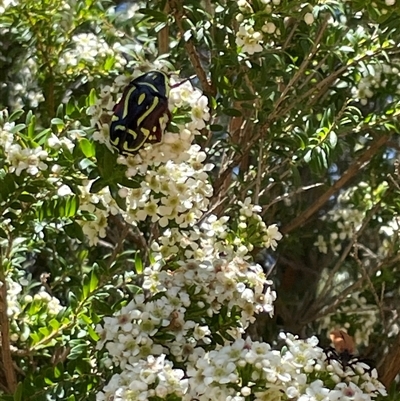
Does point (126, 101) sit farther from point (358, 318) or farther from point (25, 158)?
point (358, 318)

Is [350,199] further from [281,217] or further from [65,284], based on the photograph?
[65,284]

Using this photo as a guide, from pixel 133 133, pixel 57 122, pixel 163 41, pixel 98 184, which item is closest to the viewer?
pixel 133 133

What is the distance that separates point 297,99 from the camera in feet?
4.72

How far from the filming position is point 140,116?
1014 mm

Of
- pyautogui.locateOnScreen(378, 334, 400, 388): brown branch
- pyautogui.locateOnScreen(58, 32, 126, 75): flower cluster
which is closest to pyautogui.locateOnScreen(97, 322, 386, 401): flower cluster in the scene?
pyautogui.locateOnScreen(378, 334, 400, 388): brown branch

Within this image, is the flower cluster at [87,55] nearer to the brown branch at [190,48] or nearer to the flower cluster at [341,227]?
the brown branch at [190,48]

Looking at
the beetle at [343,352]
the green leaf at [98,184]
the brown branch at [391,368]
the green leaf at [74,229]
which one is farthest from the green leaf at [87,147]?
the brown branch at [391,368]

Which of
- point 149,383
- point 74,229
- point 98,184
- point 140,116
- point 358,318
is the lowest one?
point 358,318

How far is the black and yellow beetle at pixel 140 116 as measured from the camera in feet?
3.31

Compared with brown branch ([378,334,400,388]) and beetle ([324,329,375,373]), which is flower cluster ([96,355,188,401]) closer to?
beetle ([324,329,375,373])

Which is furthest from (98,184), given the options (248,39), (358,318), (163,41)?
(358,318)

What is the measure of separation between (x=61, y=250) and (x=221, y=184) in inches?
20.0

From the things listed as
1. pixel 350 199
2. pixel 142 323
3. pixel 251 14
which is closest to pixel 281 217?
pixel 350 199

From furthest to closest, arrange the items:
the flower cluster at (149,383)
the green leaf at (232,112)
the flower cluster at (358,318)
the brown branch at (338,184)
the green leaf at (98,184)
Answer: the flower cluster at (358,318)
the brown branch at (338,184)
the green leaf at (232,112)
the green leaf at (98,184)
the flower cluster at (149,383)
